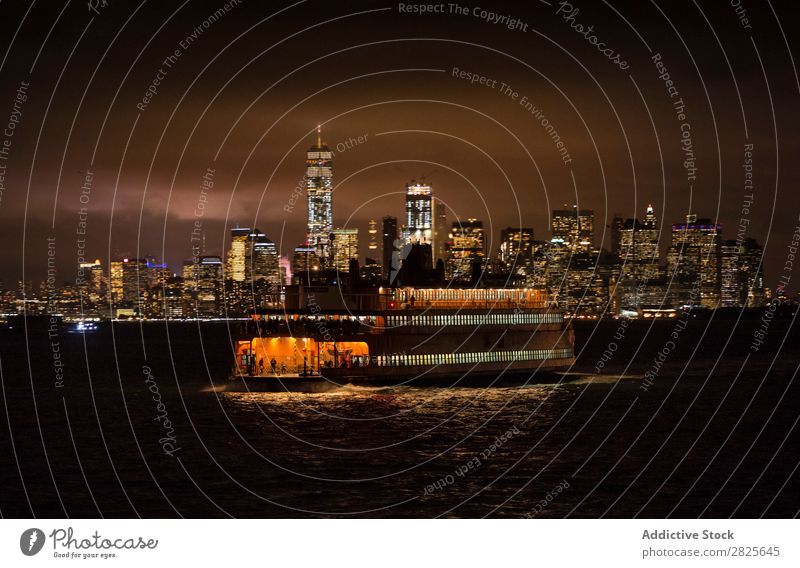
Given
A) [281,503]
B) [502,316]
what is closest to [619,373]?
[502,316]

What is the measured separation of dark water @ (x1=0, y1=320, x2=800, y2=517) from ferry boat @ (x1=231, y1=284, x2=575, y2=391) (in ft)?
7.59

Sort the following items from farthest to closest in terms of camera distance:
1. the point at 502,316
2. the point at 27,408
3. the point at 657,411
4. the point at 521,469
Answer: the point at 502,316 < the point at 27,408 < the point at 657,411 < the point at 521,469

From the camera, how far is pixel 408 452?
58.2 metres

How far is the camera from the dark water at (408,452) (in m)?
44.1

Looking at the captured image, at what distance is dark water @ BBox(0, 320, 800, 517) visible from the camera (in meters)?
44.1

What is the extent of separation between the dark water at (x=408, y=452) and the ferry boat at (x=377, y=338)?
2.31 meters

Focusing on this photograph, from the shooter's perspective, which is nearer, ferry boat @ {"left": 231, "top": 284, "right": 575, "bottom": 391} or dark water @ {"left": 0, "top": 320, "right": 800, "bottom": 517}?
dark water @ {"left": 0, "top": 320, "right": 800, "bottom": 517}

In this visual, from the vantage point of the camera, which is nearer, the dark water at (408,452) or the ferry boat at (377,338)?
the dark water at (408,452)

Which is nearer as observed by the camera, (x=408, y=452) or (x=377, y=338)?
(x=408, y=452)

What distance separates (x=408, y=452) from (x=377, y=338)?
3250cm

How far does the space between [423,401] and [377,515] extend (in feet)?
138

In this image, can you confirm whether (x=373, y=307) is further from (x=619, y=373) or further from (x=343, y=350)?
(x=619, y=373)

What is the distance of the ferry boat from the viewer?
88.7 meters

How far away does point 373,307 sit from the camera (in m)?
91.7
